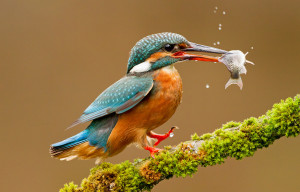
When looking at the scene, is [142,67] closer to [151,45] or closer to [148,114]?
[151,45]

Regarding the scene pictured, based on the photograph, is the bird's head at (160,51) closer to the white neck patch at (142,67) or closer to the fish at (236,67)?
the white neck patch at (142,67)

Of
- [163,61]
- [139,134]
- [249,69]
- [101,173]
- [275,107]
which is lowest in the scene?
[101,173]

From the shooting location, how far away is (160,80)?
2260mm

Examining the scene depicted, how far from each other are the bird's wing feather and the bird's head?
0.09 metres

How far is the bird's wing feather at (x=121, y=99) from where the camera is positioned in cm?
220

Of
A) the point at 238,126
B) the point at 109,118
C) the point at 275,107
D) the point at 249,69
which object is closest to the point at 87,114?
the point at 109,118

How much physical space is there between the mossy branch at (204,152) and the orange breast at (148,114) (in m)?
0.15

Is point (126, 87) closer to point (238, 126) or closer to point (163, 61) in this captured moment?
point (163, 61)

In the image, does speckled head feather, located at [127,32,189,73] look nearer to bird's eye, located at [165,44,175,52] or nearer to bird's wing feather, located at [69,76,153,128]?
bird's eye, located at [165,44,175,52]

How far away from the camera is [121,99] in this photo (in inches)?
87.1

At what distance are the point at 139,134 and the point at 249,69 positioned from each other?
8.25 ft

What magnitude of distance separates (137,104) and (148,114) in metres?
0.08

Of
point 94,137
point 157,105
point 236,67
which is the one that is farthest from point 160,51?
point 94,137

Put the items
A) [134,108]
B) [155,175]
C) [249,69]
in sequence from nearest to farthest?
1. [155,175]
2. [134,108]
3. [249,69]
